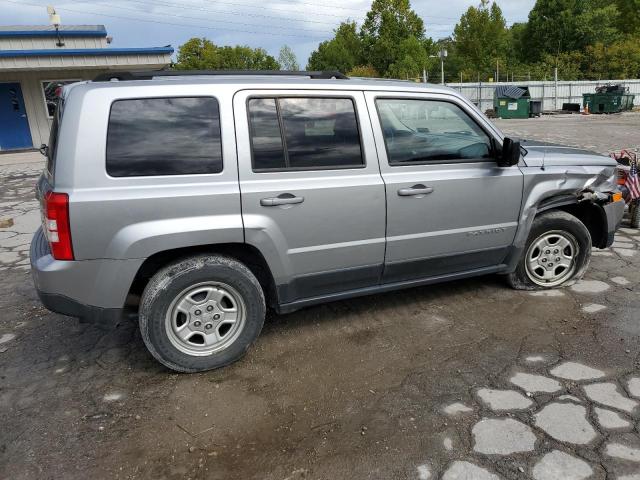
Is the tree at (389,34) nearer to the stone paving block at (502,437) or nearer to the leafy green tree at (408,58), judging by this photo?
the leafy green tree at (408,58)

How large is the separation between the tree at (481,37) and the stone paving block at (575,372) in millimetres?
51006

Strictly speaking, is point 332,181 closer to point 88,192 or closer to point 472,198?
point 472,198

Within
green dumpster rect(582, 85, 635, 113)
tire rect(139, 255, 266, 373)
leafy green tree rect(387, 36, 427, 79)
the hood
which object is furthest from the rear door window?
leafy green tree rect(387, 36, 427, 79)

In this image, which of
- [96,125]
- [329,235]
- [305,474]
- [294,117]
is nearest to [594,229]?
[329,235]

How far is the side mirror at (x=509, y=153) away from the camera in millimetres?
3697

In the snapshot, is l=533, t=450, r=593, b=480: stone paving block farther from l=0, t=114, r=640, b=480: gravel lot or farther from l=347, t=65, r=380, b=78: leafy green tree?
l=347, t=65, r=380, b=78: leafy green tree

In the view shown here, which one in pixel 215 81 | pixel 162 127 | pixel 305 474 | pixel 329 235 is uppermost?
pixel 215 81

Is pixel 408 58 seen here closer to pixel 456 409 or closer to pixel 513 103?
pixel 513 103

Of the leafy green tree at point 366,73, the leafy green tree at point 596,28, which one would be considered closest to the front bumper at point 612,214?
the leafy green tree at point 366,73

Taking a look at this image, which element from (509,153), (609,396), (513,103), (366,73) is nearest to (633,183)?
(509,153)

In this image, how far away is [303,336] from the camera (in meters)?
3.76

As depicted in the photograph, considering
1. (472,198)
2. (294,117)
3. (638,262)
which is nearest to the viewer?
(294,117)

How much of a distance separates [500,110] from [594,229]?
2560 cm

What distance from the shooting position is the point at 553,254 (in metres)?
4.34
